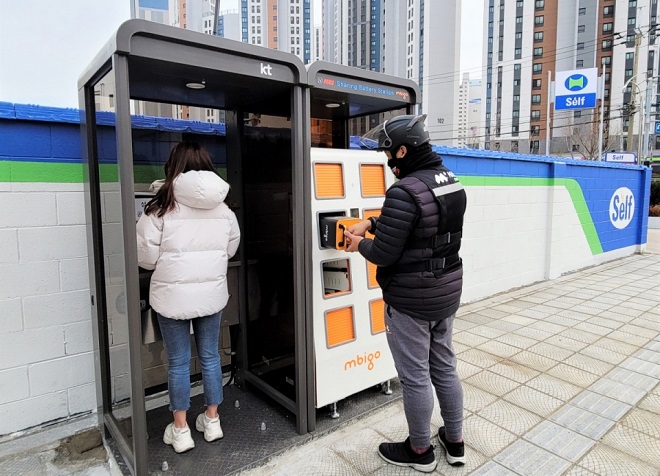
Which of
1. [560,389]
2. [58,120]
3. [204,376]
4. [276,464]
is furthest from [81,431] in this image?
[560,389]

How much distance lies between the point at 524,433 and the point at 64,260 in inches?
109

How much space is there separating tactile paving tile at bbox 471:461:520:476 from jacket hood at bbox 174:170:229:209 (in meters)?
1.85

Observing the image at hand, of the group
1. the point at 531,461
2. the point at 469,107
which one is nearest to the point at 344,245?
the point at 531,461

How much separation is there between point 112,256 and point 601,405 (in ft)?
10.1

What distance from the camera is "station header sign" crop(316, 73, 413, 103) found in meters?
2.39

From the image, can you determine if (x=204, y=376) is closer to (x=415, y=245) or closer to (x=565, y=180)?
(x=415, y=245)

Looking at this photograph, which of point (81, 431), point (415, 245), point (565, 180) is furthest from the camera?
point (565, 180)

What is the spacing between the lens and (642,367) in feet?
11.5

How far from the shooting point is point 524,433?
101 inches

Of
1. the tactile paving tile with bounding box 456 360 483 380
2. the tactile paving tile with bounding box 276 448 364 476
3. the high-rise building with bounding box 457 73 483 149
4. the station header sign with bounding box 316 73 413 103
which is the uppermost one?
the high-rise building with bounding box 457 73 483 149

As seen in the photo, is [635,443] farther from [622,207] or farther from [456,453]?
[622,207]

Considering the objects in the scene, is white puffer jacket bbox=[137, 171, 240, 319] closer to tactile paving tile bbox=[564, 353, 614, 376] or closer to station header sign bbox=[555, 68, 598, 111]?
tactile paving tile bbox=[564, 353, 614, 376]

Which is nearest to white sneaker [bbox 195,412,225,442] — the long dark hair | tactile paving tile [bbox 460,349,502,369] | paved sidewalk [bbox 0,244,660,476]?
paved sidewalk [bbox 0,244,660,476]

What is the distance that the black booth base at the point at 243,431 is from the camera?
2.24 meters
